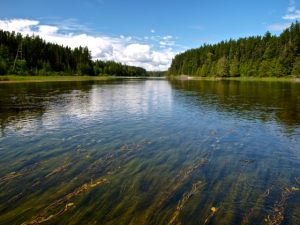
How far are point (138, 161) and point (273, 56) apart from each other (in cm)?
16958

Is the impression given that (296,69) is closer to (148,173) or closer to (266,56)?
(266,56)

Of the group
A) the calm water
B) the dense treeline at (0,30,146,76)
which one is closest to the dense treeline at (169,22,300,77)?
the dense treeline at (0,30,146,76)

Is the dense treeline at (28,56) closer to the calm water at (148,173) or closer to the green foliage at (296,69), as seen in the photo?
the calm water at (148,173)

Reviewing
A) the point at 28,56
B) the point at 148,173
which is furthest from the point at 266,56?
the point at 148,173

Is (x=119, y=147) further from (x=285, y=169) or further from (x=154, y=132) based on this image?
(x=285, y=169)

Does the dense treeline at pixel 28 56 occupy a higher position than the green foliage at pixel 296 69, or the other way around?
the dense treeline at pixel 28 56

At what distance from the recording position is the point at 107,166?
12.9 meters

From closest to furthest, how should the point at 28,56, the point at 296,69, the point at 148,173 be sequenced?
the point at 148,173 → the point at 296,69 → the point at 28,56

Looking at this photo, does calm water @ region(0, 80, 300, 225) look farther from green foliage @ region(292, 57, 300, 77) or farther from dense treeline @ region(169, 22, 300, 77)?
dense treeline @ region(169, 22, 300, 77)

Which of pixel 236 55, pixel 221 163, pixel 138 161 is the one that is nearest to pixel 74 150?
pixel 138 161

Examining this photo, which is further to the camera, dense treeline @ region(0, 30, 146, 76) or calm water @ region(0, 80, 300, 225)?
dense treeline @ region(0, 30, 146, 76)

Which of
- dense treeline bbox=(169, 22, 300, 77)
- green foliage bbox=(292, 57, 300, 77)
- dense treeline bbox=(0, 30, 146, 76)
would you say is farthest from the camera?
dense treeline bbox=(169, 22, 300, 77)

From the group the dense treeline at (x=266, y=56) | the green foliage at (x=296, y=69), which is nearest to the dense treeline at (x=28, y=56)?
the dense treeline at (x=266, y=56)

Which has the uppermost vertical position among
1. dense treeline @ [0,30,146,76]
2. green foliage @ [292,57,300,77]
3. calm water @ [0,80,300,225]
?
dense treeline @ [0,30,146,76]
